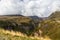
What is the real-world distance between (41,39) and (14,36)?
7.03ft

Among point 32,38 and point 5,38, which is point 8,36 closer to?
point 5,38

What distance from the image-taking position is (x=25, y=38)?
19.2 m

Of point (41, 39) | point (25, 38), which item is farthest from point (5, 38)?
point (41, 39)

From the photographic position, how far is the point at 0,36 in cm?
1956

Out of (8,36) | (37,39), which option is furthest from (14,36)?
(37,39)

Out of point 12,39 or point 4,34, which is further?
point 4,34

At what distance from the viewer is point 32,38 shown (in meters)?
19.5

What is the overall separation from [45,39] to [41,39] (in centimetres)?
32

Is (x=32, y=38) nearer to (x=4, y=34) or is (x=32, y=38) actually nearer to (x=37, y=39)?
(x=37, y=39)

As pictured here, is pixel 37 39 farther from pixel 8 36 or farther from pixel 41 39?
pixel 8 36

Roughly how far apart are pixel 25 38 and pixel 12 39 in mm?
1095

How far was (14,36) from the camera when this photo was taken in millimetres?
19484

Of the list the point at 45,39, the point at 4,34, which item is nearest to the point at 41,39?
the point at 45,39

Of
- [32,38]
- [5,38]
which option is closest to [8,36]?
[5,38]
